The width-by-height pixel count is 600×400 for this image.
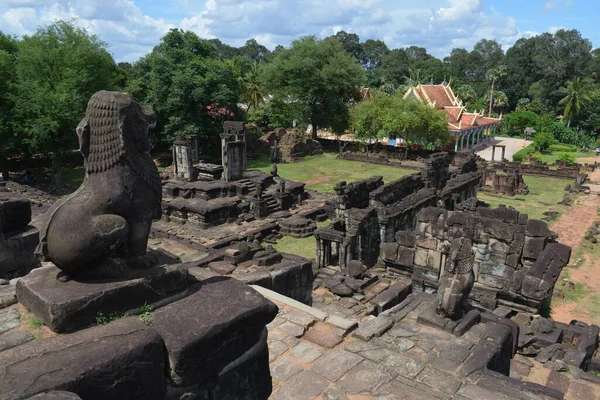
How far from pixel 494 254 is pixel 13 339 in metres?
10.1

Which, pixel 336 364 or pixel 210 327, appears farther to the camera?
pixel 336 364

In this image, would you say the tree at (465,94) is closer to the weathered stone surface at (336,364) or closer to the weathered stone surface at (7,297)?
the weathered stone surface at (336,364)

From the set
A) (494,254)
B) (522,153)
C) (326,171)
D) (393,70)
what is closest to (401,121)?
(326,171)

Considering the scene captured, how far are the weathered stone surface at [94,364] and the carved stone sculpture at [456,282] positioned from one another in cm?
479

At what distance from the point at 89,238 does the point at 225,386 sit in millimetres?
1603

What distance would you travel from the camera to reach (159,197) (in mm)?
3996

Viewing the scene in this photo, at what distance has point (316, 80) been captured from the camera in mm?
36125

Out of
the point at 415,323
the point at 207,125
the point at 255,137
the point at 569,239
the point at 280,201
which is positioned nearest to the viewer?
the point at 415,323

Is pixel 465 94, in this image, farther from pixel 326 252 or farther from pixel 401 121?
pixel 326 252

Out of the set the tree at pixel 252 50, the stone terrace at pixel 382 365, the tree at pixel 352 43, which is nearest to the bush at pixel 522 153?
the stone terrace at pixel 382 365

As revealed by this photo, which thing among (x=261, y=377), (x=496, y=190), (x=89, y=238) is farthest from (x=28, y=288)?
(x=496, y=190)

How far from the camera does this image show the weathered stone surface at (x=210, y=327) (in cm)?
322

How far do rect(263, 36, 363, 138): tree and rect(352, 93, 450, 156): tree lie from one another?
2556 mm

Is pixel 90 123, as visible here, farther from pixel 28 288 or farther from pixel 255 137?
pixel 255 137
